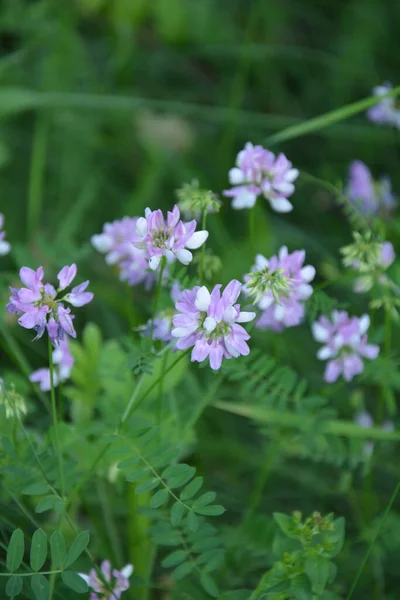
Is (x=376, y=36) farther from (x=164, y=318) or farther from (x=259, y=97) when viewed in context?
(x=164, y=318)

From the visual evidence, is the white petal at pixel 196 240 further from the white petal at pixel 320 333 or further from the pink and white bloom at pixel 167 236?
the white petal at pixel 320 333

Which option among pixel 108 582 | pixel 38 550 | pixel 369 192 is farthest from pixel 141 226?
pixel 369 192

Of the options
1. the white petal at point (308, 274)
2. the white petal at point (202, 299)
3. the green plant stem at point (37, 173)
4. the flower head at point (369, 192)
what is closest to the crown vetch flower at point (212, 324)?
the white petal at point (202, 299)

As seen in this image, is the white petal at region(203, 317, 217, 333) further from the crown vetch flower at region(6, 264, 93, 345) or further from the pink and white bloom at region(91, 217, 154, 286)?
the pink and white bloom at region(91, 217, 154, 286)

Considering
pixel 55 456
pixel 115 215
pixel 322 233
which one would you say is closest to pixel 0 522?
pixel 55 456

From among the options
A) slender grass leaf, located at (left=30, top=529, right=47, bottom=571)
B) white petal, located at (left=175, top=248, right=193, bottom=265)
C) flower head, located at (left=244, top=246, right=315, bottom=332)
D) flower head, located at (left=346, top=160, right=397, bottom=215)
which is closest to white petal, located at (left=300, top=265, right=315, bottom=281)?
flower head, located at (left=244, top=246, right=315, bottom=332)

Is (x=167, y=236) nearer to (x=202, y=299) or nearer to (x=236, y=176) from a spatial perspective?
(x=202, y=299)
